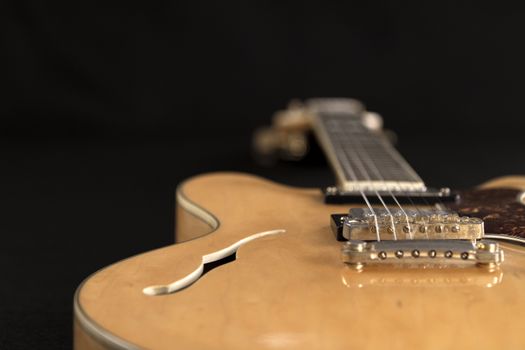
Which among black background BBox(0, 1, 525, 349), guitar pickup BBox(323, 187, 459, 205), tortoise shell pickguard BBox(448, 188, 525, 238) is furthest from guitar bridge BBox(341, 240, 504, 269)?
black background BBox(0, 1, 525, 349)

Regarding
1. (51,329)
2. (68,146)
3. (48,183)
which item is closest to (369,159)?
(51,329)

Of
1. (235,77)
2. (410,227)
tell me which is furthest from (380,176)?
(235,77)

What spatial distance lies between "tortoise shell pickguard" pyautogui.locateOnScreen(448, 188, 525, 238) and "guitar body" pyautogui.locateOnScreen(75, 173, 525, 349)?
0.05 meters

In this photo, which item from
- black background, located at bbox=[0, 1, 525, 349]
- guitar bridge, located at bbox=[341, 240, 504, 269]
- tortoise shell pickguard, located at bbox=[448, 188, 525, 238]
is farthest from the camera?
black background, located at bbox=[0, 1, 525, 349]

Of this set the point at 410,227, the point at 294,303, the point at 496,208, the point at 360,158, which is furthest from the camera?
the point at 360,158

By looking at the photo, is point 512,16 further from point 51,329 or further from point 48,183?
point 51,329

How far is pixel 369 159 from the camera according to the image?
4.12 ft

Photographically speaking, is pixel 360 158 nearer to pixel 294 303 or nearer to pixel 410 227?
pixel 410 227

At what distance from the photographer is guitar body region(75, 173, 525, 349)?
→ 0.62m

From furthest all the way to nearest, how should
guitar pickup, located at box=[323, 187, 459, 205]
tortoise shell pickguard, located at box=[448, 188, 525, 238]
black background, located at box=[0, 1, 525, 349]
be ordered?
black background, located at box=[0, 1, 525, 349]
guitar pickup, located at box=[323, 187, 459, 205]
tortoise shell pickguard, located at box=[448, 188, 525, 238]

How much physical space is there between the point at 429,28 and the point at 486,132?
0.36 metres

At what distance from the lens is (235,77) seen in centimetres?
239

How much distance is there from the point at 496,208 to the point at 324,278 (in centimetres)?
35

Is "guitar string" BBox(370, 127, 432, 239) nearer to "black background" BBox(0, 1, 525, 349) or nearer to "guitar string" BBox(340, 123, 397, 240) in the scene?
"guitar string" BBox(340, 123, 397, 240)
